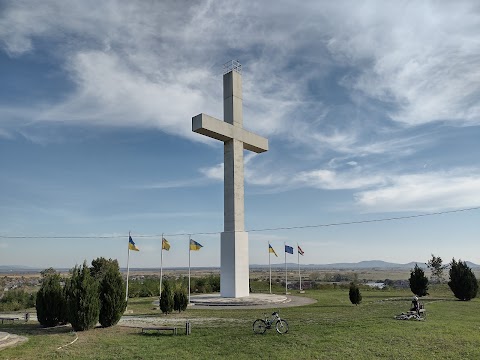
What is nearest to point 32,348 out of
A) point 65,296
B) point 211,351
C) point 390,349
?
point 65,296

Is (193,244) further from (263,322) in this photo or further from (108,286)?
(263,322)

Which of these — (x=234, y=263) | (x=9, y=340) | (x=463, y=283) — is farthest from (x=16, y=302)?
(x=463, y=283)

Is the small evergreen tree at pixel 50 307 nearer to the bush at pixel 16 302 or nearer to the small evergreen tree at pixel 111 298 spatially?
the small evergreen tree at pixel 111 298

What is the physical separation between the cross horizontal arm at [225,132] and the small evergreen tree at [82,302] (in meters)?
12.2

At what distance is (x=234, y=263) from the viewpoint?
25.5 m

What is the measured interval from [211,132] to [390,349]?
57.3 ft

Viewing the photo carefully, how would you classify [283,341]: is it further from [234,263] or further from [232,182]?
[232,182]

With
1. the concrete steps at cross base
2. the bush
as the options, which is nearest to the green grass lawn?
the concrete steps at cross base

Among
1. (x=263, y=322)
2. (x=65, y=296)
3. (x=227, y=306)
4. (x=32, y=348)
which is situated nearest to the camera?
(x=32, y=348)

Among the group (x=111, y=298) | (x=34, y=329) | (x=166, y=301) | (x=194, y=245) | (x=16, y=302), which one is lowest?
(x=34, y=329)

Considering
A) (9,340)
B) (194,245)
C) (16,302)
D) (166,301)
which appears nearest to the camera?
(9,340)

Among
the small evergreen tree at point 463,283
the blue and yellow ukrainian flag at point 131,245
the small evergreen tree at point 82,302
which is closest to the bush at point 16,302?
the blue and yellow ukrainian flag at point 131,245

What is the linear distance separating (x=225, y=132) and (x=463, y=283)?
19.7 m

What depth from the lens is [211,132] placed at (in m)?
25.6
